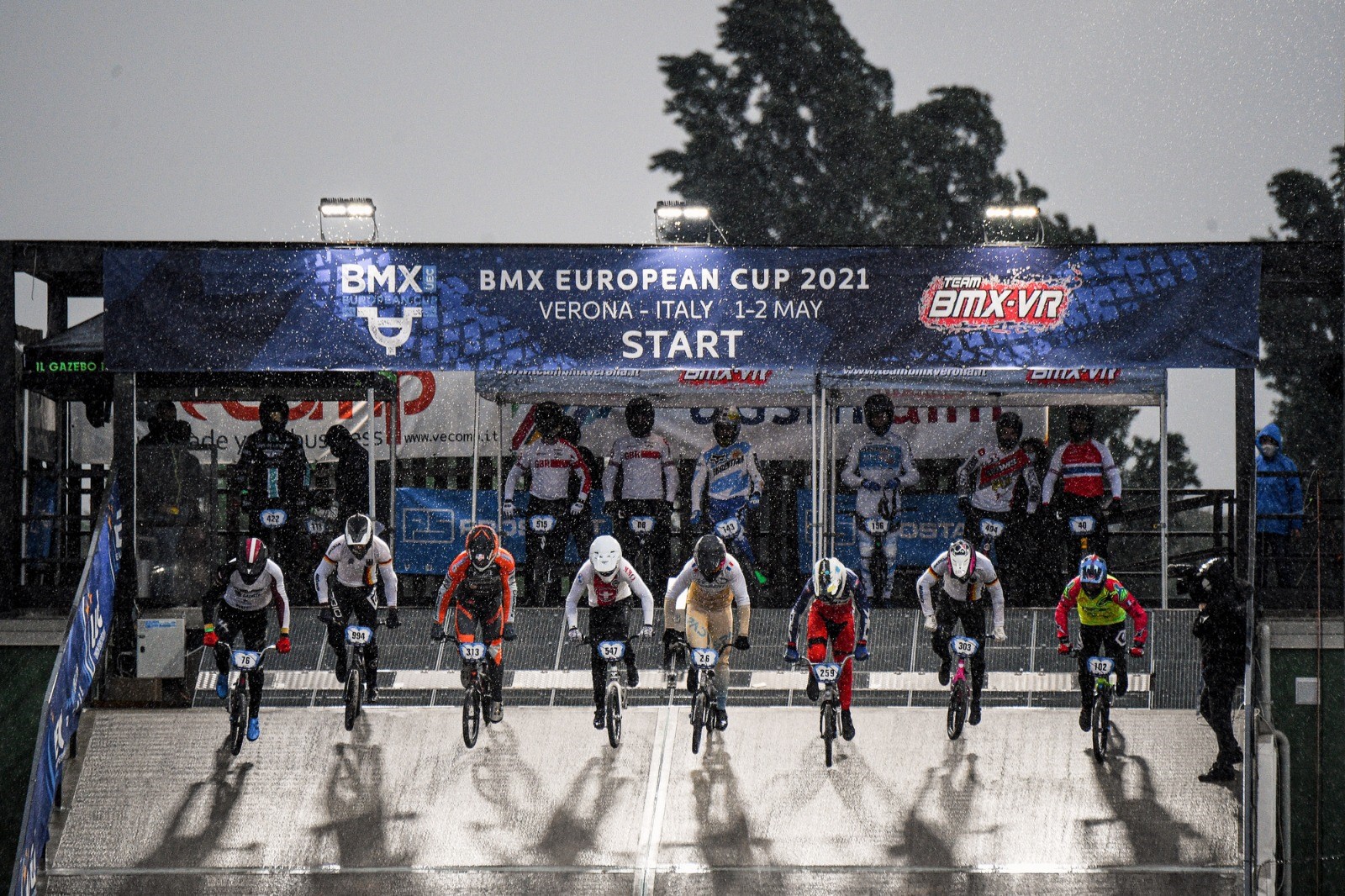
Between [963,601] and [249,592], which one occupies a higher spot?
[249,592]

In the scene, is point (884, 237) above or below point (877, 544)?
above

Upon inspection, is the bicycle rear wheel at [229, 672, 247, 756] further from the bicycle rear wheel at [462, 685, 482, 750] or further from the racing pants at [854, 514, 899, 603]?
the racing pants at [854, 514, 899, 603]

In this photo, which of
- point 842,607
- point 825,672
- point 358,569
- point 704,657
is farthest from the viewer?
point 358,569

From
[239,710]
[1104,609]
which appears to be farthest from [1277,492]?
[239,710]

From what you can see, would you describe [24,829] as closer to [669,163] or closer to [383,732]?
[383,732]

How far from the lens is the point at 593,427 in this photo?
64.1 ft

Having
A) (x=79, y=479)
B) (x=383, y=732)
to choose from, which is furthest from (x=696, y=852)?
(x=79, y=479)

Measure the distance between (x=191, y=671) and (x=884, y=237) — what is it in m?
24.4

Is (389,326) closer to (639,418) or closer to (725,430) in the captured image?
(639,418)

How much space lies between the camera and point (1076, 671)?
15.5 m

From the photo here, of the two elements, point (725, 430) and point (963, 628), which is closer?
point (963, 628)

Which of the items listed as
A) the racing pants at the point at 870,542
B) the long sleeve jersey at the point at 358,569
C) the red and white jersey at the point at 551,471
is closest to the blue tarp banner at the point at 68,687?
the long sleeve jersey at the point at 358,569

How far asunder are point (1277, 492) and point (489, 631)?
8.55 m

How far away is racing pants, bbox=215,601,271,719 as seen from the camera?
14.6m
